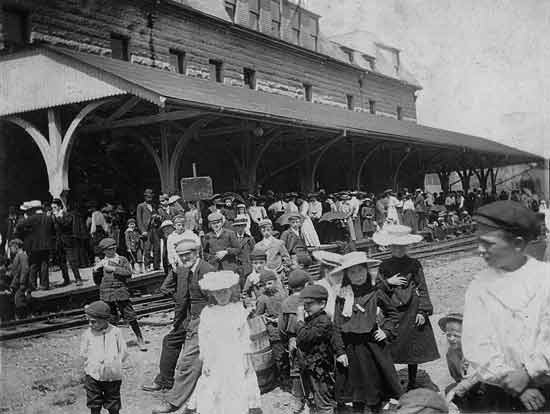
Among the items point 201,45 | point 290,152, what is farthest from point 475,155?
point 201,45

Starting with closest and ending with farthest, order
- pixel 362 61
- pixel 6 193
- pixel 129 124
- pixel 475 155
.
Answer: pixel 129 124 → pixel 6 193 → pixel 475 155 → pixel 362 61

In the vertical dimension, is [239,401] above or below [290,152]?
below

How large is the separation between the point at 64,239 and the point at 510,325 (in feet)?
30.1

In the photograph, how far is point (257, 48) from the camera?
813 inches

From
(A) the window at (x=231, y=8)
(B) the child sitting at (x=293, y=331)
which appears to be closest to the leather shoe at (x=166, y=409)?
(B) the child sitting at (x=293, y=331)

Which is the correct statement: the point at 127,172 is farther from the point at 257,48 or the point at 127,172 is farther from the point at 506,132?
the point at 506,132

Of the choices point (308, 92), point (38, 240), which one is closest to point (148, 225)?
point (38, 240)

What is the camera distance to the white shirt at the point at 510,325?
80.7 inches

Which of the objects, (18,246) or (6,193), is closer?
(18,246)

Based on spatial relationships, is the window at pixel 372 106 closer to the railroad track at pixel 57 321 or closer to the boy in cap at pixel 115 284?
the railroad track at pixel 57 321

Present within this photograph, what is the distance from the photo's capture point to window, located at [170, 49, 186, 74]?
17.2 metres

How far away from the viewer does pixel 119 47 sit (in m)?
15.6

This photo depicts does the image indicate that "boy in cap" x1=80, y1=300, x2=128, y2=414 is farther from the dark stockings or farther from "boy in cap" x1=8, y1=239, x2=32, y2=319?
"boy in cap" x1=8, y1=239, x2=32, y2=319

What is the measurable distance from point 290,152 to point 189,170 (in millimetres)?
4058
